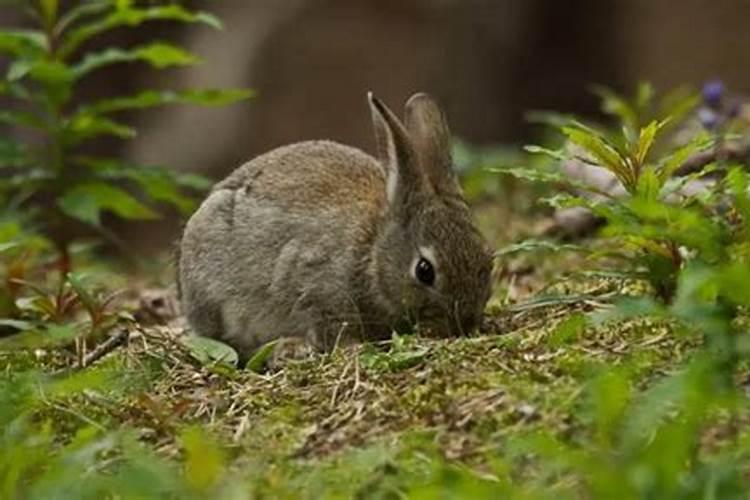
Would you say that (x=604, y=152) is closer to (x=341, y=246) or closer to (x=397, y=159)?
(x=397, y=159)

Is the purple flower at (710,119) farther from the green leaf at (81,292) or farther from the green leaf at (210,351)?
the green leaf at (81,292)

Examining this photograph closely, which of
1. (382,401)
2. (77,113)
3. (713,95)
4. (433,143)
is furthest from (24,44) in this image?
(382,401)

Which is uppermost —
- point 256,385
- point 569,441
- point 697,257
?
point 697,257

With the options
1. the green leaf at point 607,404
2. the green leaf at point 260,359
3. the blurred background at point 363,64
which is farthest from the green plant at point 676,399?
the blurred background at point 363,64

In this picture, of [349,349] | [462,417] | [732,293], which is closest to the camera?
[732,293]

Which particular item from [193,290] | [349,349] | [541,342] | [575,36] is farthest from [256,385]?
[575,36]

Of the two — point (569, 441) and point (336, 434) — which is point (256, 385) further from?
point (569, 441)
